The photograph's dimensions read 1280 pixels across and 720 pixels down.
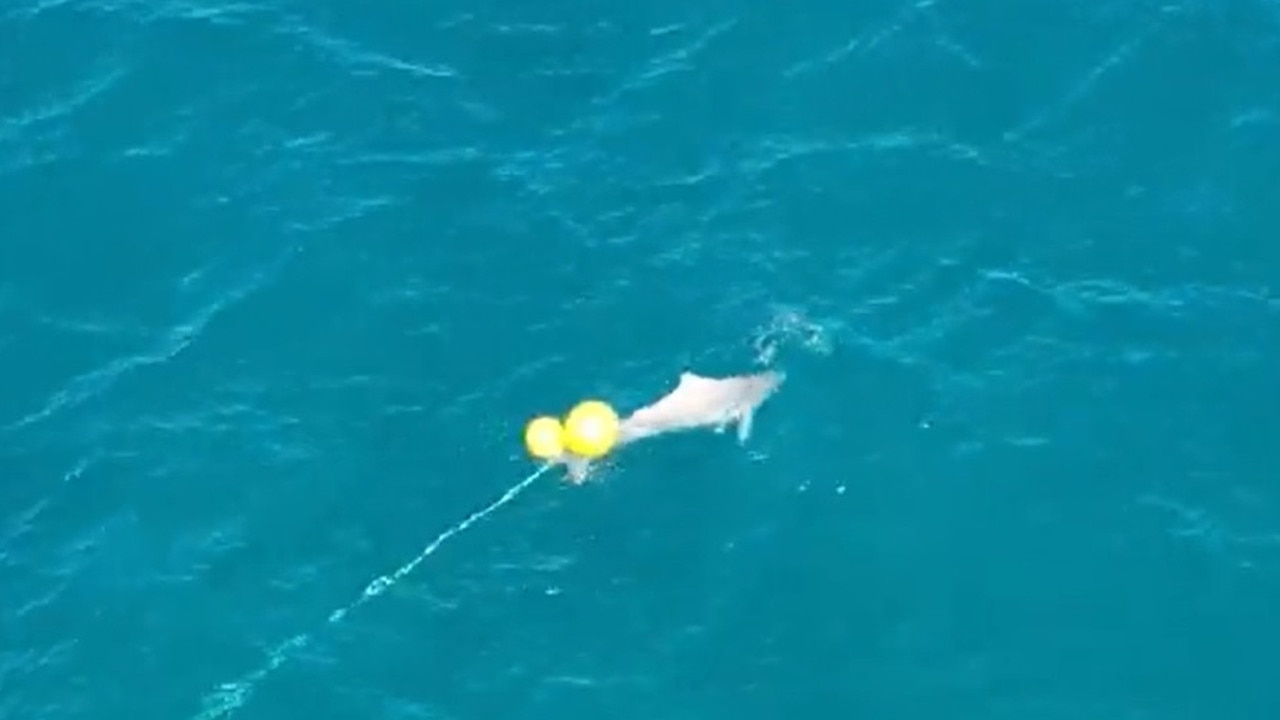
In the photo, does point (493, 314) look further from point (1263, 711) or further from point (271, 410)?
point (1263, 711)

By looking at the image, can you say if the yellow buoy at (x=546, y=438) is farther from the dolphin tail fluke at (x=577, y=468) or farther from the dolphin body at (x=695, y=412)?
the dolphin body at (x=695, y=412)

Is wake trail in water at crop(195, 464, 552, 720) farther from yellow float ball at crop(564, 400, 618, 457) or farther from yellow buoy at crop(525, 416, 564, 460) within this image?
yellow float ball at crop(564, 400, 618, 457)

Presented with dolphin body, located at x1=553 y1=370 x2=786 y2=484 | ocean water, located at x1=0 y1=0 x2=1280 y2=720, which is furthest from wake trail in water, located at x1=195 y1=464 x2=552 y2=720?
dolphin body, located at x1=553 y1=370 x2=786 y2=484

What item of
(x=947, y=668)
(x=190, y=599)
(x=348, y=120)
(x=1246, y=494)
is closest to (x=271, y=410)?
(x=190, y=599)

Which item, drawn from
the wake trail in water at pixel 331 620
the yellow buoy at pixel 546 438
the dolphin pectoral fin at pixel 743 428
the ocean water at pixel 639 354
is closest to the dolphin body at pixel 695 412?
the dolphin pectoral fin at pixel 743 428

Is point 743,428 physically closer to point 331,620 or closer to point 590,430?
point 590,430

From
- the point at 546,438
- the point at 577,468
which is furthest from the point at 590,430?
the point at 577,468
